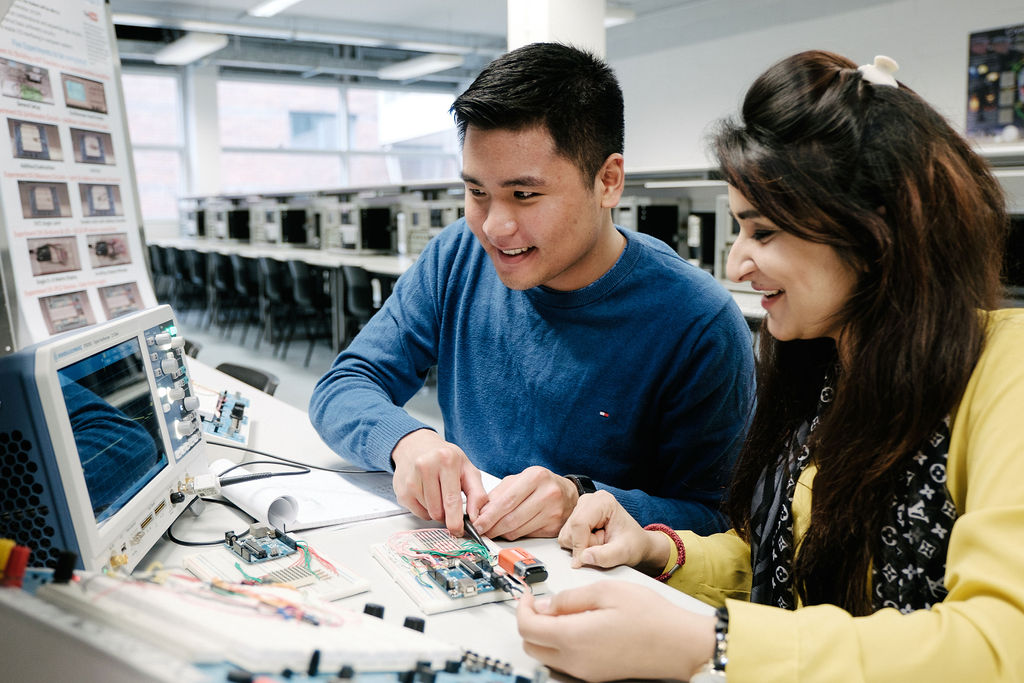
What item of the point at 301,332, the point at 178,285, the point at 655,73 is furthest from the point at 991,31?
the point at 178,285

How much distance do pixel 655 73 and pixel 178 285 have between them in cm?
654

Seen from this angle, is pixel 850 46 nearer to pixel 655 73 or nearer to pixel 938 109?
pixel 655 73

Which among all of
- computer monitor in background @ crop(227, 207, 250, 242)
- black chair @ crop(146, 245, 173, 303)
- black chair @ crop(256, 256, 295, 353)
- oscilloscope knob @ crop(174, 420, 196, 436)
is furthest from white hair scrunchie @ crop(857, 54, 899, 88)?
computer monitor in background @ crop(227, 207, 250, 242)

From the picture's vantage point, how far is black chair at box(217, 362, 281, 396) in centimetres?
223

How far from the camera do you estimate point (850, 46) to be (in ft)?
25.8

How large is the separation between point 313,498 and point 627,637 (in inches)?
25.8

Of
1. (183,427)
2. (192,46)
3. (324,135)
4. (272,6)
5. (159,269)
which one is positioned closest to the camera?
(183,427)

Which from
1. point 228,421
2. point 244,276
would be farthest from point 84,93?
point 244,276

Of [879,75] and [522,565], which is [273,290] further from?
[879,75]

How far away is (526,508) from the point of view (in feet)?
3.44

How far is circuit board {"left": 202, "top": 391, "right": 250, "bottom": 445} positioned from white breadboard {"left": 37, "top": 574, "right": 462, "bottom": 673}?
3.10 ft

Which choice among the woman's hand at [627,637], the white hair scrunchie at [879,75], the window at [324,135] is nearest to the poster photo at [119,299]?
the woman's hand at [627,637]

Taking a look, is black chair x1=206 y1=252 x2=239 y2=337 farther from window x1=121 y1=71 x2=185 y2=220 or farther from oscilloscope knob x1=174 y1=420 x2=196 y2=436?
oscilloscope knob x1=174 y1=420 x2=196 y2=436

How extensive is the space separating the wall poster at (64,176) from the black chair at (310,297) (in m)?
4.15
